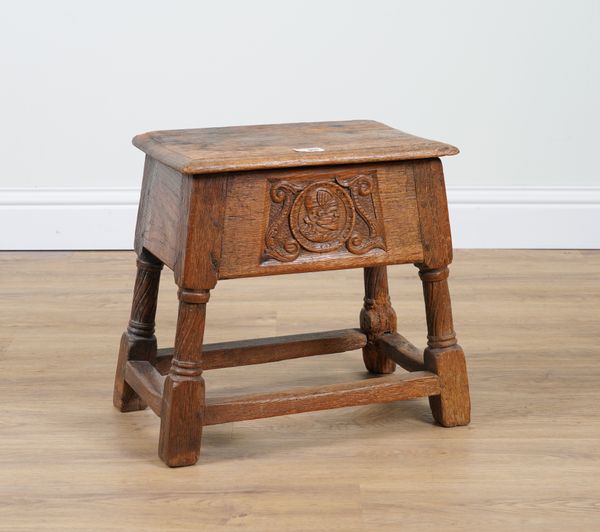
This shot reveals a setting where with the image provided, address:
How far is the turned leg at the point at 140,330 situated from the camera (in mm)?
1824

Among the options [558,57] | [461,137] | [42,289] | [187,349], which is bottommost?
[42,289]

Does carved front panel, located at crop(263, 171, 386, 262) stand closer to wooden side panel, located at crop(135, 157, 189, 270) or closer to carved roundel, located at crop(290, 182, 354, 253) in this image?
carved roundel, located at crop(290, 182, 354, 253)

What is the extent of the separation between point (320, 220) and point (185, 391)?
31 cm

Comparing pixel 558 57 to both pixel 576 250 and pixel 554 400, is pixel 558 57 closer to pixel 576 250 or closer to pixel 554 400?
pixel 576 250

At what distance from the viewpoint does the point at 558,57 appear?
2885 millimetres

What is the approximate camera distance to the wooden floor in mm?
1500

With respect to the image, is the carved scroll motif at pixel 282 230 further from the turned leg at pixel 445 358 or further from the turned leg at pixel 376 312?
the turned leg at pixel 376 312

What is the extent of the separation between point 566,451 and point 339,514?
1.30ft

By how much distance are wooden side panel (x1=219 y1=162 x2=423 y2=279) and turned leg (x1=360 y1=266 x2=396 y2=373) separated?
0.29 metres

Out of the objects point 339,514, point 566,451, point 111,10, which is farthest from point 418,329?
point 111,10

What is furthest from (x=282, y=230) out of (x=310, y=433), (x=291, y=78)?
(x=291, y=78)

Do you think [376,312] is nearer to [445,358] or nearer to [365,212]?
[445,358]

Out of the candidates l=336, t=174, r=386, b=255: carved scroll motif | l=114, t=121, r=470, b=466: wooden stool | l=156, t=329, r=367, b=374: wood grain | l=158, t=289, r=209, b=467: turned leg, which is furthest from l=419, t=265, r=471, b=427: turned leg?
l=158, t=289, r=209, b=467: turned leg

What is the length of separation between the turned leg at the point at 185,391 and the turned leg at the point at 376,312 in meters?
0.45
